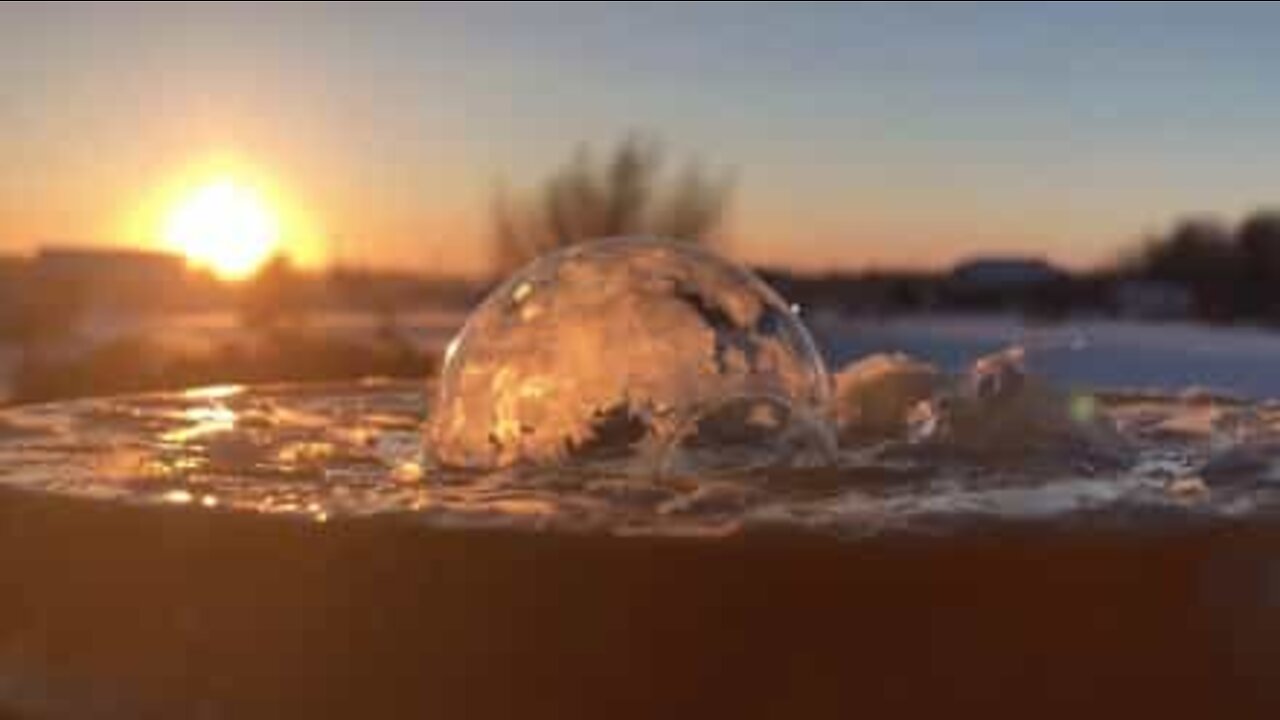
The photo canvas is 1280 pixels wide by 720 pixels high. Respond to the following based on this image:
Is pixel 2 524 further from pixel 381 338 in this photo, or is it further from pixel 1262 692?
pixel 381 338

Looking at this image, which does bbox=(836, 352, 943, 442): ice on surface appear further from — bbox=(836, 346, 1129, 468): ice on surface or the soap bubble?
the soap bubble

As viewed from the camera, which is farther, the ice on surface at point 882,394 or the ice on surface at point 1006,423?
the ice on surface at point 882,394

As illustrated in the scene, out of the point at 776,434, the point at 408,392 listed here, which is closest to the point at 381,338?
the point at 408,392

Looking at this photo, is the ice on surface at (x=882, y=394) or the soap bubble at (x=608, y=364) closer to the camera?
the soap bubble at (x=608, y=364)

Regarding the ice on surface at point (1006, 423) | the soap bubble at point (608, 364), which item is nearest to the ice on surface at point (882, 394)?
the ice on surface at point (1006, 423)

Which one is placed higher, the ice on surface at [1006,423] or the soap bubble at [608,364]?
the soap bubble at [608,364]

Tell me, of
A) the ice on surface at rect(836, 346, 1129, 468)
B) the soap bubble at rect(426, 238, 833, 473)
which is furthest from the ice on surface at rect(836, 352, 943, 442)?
the soap bubble at rect(426, 238, 833, 473)

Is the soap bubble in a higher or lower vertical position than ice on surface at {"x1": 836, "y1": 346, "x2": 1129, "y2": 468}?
higher

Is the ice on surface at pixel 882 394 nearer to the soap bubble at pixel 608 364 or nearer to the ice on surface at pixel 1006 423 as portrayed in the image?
the ice on surface at pixel 1006 423
